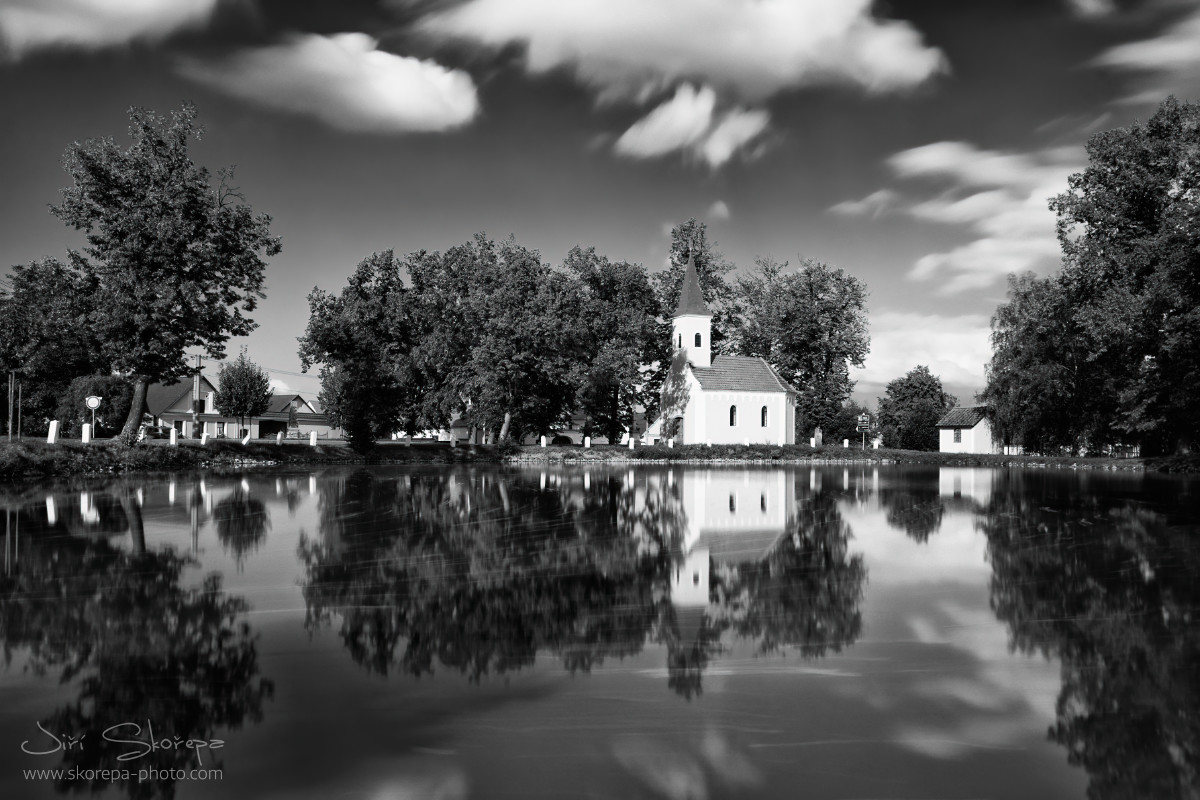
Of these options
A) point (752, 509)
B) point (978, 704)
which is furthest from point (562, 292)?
point (978, 704)

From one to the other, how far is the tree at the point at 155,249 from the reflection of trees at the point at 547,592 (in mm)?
22310

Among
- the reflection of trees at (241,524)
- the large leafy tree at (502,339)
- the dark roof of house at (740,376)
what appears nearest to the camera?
the reflection of trees at (241,524)

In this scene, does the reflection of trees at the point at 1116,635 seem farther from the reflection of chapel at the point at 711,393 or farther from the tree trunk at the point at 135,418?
the reflection of chapel at the point at 711,393

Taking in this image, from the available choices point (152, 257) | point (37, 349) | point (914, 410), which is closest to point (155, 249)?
point (152, 257)

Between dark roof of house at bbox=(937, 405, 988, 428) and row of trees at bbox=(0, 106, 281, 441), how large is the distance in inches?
2382

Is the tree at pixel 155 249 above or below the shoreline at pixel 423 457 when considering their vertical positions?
above

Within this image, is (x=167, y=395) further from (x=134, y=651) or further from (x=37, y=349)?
(x=134, y=651)

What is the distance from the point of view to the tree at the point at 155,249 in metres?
32.2

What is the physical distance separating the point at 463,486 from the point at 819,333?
49267mm

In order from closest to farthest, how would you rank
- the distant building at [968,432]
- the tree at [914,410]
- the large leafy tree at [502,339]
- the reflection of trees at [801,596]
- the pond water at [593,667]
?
the pond water at [593,667] → the reflection of trees at [801,596] → the large leafy tree at [502,339] → the distant building at [968,432] → the tree at [914,410]

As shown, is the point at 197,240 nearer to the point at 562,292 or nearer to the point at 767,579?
the point at 562,292

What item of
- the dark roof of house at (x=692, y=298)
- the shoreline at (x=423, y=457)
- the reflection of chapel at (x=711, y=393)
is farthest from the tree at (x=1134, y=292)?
the dark roof of house at (x=692, y=298)

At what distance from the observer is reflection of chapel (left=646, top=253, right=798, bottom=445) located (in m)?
61.8

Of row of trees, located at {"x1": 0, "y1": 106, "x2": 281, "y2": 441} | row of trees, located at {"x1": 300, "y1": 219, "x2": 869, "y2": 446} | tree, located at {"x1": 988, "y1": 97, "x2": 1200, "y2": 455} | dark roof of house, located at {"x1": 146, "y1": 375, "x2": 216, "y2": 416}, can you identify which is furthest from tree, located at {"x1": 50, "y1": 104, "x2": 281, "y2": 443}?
dark roof of house, located at {"x1": 146, "y1": 375, "x2": 216, "y2": 416}
